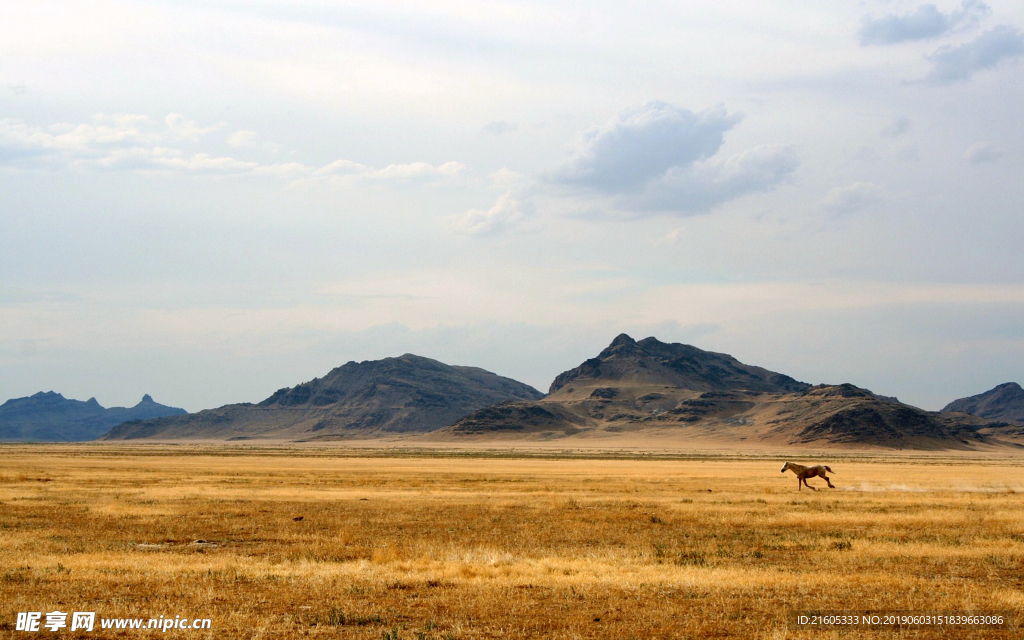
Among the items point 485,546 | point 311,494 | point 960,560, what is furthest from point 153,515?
point 960,560

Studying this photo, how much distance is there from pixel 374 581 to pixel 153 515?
16740 mm

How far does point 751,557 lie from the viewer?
21.6 m

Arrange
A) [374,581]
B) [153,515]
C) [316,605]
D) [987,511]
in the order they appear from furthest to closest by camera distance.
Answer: [987,511] < [153,515] < [374,581] < [316,605]

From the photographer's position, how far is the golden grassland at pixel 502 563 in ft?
47.8

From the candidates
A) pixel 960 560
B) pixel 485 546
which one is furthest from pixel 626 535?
pixel 960 560

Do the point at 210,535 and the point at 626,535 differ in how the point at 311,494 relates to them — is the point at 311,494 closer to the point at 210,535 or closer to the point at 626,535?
the point at 210,535

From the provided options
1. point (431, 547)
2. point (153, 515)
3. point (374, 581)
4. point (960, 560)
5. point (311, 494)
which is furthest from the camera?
point (311, 494)

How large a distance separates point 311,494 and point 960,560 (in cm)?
2955

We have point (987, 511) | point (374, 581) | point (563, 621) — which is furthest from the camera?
point (987, 511)

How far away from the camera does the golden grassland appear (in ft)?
47.8

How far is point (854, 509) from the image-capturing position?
34.5m

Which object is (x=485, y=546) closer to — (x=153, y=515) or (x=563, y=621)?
(x=563, y=621)

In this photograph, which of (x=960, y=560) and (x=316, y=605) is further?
(x=960, y=560)

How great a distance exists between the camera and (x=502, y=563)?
65.7ft
